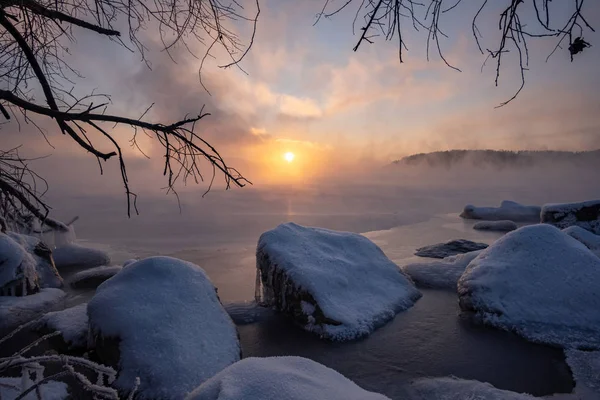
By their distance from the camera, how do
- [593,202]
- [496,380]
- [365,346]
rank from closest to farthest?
[496,380] → [365,346] → [593,202]

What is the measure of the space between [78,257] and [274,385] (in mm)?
9205

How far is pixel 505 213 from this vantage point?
770 inches

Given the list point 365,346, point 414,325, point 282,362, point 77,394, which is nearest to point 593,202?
point 414,325

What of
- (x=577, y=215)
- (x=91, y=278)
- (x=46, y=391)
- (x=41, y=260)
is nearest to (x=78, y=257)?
(x=41, y=260)

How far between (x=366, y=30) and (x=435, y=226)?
51.5 feet

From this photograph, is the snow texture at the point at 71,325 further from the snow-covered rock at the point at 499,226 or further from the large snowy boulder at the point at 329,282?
the snow-covered rock at the point at 499,226

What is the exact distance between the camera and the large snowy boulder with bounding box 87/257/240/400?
10.9 feet

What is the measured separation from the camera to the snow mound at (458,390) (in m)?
3.31

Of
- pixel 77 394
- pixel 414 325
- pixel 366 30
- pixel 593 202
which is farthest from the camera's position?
pixel 593 202

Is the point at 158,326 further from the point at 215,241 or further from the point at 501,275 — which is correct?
the point at 215,241

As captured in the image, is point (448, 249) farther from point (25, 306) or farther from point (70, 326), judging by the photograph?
point (25, 306)

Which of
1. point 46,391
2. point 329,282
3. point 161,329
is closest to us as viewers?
point 46,391

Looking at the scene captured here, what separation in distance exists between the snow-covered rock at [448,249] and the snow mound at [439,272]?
1.63 meters

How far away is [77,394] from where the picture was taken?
3.46m
